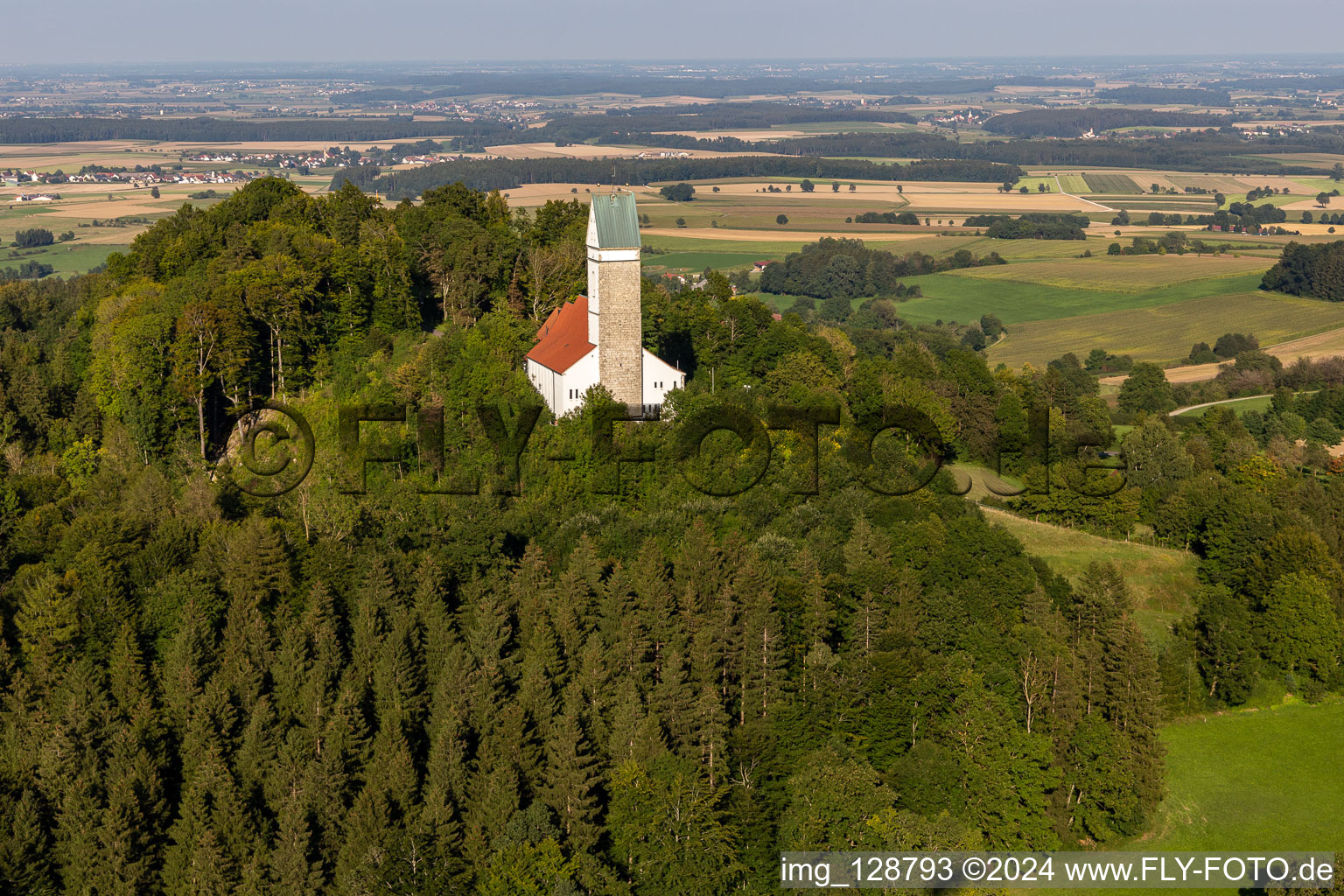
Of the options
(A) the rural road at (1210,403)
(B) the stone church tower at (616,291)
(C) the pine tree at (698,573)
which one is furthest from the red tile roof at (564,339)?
(A) the rural road at (1210,403)

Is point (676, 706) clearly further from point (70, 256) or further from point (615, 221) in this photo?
point (70, 256)

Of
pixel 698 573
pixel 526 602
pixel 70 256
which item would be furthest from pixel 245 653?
pixel 70 256

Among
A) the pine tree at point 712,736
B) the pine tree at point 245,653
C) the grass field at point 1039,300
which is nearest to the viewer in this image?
the pine tree at point 712,736

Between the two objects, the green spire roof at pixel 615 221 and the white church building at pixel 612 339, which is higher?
the green spire roof at pixel 615 221

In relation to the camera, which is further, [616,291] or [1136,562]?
[1136,562]

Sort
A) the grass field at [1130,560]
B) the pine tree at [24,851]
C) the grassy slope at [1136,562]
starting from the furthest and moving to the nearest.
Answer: the grass field at [1130,560] < the grassy slope at [1136,562] < the pine tree at [24,851]

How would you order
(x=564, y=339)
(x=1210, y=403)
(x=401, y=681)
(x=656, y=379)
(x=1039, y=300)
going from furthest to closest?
1. (x=1039, y=300)
2. (x=1210, y=403)
3. (x=564, y=339)
4. (x=656, y=379)
5. (x=401, y=681)

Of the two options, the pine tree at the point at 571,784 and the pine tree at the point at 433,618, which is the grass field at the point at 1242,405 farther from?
the pine tree at the point at 571,784
